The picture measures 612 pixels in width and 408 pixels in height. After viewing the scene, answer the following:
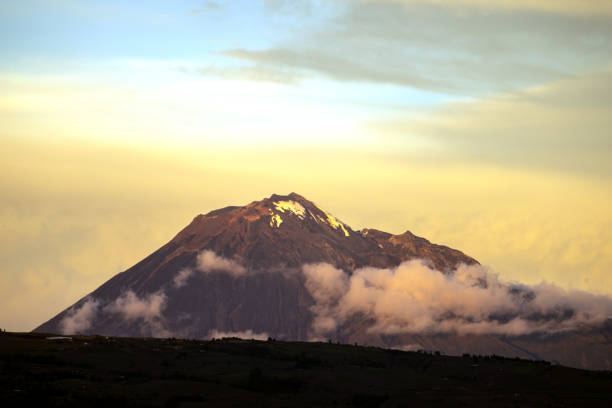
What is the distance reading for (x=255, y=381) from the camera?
163250 millimetres

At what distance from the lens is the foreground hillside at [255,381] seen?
136 m

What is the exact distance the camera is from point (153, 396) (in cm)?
14188

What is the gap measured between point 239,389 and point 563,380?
183 ft

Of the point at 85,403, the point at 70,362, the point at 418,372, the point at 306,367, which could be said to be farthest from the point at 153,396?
the point at 418,372

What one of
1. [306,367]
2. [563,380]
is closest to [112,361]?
[306,367]

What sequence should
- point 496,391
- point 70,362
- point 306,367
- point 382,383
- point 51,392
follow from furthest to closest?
point 306,367, point 70,362, point 382,383, point 496,391, point 51,392

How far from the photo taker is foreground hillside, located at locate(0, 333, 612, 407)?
135875 mm

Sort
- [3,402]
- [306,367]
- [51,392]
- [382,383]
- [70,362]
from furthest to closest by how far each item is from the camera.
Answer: [306,367] < [70,362] < [382,383] < [51,392] < [3,402]

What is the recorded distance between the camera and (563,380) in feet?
516

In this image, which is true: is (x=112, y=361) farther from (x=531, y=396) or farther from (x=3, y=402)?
(x=531, y=396)

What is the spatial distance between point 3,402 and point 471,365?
4040 inches

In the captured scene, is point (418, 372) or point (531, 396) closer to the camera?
point (531, 396)

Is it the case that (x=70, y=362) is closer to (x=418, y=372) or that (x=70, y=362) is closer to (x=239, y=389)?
(x=239, y=389)

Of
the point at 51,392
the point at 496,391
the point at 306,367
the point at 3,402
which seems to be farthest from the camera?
the point at 306,367
